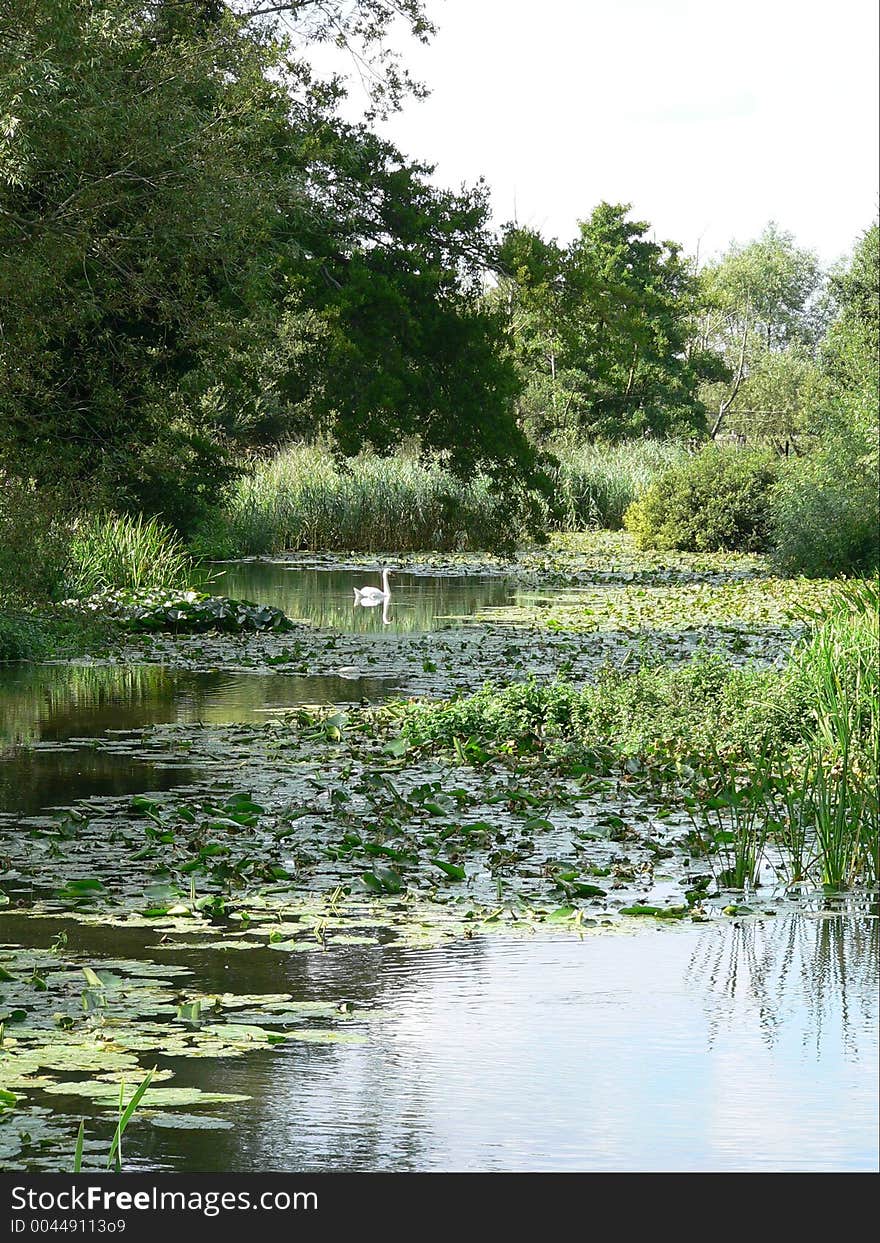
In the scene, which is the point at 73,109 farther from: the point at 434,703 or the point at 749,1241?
the point at 749,1241

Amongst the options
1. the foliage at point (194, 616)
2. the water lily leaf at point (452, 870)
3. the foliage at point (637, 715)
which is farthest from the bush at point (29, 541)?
the foliage at point (194, 616)

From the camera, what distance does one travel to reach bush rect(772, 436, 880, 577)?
27.3 meters

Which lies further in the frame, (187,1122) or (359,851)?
(359,851)

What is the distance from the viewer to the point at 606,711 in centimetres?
1159

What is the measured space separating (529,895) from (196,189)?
25.7ft

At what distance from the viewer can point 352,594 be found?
24.7 metres

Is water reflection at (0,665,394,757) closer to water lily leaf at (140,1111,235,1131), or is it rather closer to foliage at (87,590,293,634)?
foliage at (87,590,293,634)

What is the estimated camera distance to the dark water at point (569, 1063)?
4.53m

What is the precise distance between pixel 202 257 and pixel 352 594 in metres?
11.2

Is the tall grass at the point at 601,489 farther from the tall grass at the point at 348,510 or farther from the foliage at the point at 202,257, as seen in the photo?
the foliage at the point at 202,257

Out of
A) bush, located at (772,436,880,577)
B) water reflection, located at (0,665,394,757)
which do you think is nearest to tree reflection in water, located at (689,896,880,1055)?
water reflection, located at (0,665,394,757)

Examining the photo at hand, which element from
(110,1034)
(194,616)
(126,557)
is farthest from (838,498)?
(110,1034)

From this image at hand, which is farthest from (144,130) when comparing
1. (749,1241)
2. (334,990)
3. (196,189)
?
(749,1241)

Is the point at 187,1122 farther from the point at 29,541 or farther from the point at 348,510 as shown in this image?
the point at 348,510
